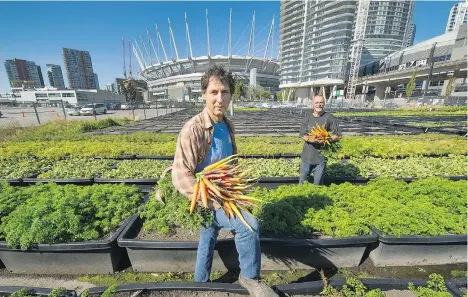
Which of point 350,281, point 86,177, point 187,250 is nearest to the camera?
point 350,281

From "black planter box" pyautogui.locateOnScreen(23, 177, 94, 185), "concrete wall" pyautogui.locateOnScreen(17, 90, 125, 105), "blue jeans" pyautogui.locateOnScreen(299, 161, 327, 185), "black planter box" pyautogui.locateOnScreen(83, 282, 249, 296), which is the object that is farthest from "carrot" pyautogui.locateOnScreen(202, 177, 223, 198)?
"concrete wall" pyautogui.locateOnScreen(17, 90, 125, 105)

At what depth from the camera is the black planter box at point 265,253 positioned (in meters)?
2.75

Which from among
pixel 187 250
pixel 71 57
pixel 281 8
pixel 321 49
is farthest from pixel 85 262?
pixel 71 57

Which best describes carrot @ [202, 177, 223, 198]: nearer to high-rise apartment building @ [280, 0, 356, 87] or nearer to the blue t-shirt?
the blue t-shirt

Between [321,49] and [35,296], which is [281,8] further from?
[35,296]

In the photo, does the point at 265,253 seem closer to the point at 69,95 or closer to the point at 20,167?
the point at 20,167

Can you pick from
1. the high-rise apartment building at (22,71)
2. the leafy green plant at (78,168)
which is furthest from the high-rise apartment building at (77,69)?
the leafy green plant at (78,168)

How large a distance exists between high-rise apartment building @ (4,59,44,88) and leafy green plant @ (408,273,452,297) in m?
224

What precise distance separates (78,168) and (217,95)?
6.03m

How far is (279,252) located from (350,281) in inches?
37.2

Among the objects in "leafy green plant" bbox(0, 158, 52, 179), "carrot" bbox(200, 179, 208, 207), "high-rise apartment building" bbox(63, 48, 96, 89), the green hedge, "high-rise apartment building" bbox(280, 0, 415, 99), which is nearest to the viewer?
"carrot" bbox(200, 179, 208, 207)

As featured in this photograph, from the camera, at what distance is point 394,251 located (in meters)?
2.89

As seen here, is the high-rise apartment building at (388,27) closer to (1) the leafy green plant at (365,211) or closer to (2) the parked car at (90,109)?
(2) the parked car at (90,109)

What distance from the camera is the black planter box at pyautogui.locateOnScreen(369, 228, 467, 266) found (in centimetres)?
279
